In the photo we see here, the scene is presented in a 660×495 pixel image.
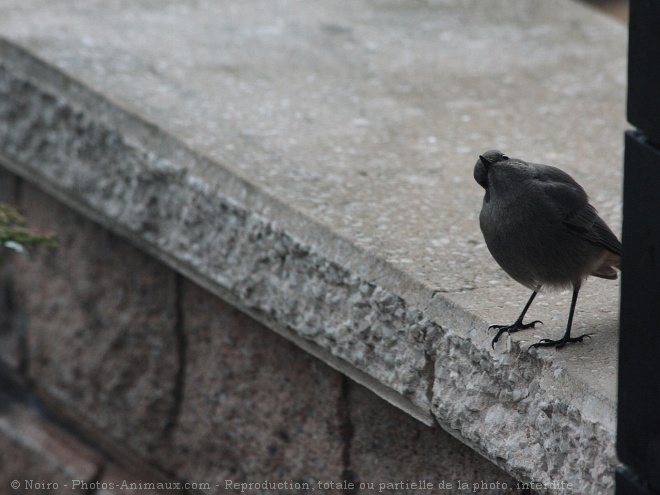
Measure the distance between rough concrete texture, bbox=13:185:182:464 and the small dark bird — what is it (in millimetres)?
1027

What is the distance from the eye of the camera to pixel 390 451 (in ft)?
6.35

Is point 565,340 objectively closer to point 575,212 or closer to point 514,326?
point 514,326

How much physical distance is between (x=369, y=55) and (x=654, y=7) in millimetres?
1989

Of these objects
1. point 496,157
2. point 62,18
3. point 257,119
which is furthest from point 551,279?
point 62,18

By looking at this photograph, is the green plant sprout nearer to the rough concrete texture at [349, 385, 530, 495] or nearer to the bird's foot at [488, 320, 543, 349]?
the rough concrete texture at [349, 385, 530, 495]

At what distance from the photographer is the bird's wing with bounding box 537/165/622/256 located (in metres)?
1.63

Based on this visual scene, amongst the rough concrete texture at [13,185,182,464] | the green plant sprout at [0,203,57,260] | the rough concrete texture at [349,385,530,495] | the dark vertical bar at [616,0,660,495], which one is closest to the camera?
the dark vertical bar at [616,0,660,495]

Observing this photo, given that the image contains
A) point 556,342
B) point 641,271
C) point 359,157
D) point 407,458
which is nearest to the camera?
point 641,271

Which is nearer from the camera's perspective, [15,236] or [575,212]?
[575,212]

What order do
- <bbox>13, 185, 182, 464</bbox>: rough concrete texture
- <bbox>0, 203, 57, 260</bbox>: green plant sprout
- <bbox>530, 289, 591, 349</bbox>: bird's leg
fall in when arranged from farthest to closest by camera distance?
<bbox>13, 185, 182, 464</bbox>: rough concrete texture < <bbox>0, 203, 57, 260</bbox>: green plant sprout < <bbox>530, 289, 591, 349</bbox>: bird's leg

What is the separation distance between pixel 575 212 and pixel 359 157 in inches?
34.8

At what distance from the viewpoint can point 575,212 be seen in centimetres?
164

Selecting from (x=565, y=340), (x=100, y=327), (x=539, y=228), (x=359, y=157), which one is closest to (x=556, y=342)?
(x=565, y=340)

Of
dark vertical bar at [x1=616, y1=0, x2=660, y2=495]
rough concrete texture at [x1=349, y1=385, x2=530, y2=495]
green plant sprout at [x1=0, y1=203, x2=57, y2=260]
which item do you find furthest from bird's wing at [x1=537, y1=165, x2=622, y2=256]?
green plant sprout at [x1=0, y1=203, x2=57, y2=260]
